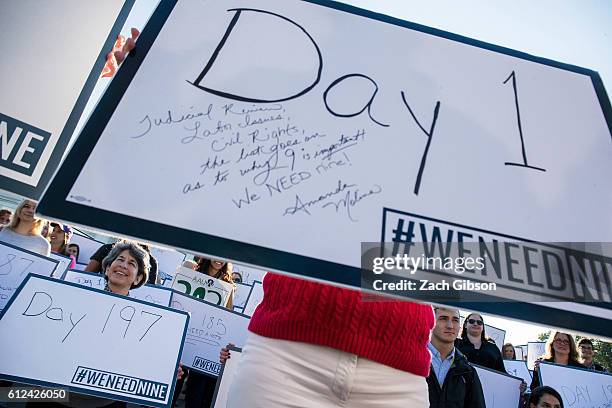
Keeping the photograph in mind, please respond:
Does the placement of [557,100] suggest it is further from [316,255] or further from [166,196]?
[166,196]

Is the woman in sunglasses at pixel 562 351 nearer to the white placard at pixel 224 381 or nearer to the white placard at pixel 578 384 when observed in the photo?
the white placard at pixel 578 384

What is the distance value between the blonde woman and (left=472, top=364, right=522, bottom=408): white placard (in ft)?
12.4

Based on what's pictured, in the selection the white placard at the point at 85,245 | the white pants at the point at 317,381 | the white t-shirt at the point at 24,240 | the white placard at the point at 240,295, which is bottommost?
the white pants at the point at 317,381

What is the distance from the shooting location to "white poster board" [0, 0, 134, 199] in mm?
964

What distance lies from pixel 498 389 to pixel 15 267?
12.6ft

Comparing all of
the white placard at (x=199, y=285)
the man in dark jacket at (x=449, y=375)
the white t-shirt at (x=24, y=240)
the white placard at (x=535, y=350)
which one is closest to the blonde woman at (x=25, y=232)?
the white t-shirt at (x=24, y=240)

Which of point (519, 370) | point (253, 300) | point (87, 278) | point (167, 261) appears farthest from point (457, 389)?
point (167, 261)

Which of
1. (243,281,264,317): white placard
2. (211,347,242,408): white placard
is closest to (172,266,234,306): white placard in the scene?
(243,281,264,317): white placard

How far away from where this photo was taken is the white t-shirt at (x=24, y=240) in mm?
3359

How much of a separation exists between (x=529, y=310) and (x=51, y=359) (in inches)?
83.8

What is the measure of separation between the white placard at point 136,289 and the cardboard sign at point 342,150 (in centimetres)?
262

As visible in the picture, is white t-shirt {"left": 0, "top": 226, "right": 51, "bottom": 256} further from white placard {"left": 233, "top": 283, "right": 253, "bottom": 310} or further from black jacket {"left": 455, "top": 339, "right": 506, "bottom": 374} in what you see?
black jacket {"left": 455, "top": 339, "right": 506, "bottom": 374}

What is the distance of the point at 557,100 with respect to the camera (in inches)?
47.8

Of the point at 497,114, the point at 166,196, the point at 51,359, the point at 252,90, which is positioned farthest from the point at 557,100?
the point at 51,359
